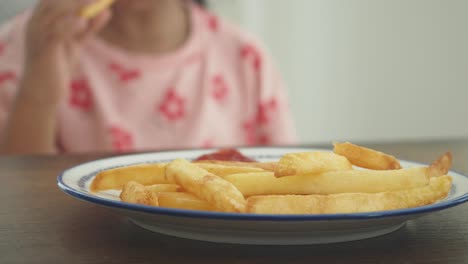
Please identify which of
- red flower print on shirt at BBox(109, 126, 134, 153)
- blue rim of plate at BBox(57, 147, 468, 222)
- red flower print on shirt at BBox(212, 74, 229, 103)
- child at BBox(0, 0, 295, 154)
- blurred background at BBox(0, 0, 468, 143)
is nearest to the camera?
blue rim of plate at BBox(57, 147, 468, 222)

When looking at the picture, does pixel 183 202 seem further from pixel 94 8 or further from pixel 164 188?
pixel 94 8

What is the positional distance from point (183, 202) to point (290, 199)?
8cm

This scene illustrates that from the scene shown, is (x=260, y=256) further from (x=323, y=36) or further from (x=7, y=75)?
(x=323, y=36)

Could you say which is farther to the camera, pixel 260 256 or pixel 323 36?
pixel 323 36

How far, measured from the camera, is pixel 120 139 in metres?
1.69

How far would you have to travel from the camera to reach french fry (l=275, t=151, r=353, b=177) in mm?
453

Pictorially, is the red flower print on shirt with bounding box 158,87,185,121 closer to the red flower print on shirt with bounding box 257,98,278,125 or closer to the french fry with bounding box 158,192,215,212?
the red flower print on shirt with bounding box 257,98,278,125

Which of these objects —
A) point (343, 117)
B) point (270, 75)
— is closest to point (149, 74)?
point (270, 75)

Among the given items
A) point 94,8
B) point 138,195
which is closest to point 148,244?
point 138,195

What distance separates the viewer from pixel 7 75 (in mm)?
1759

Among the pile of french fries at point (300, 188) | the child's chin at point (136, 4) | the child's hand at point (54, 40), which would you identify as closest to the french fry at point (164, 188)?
the pile of french fries at point (300, 188)

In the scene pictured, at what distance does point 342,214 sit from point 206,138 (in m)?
1.35

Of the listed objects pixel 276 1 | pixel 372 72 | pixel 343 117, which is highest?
pixel 276 1

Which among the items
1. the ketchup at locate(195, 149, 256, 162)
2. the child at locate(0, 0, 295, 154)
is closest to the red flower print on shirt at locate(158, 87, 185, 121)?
the child at locate(0, 0, 295, 154)
